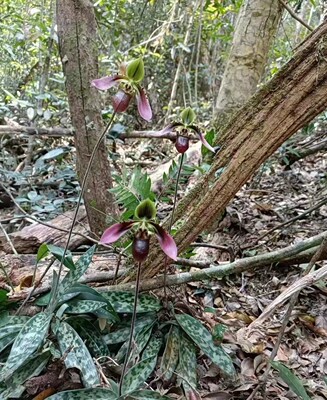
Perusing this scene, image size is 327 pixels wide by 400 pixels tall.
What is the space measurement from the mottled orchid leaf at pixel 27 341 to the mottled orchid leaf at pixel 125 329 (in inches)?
8.5

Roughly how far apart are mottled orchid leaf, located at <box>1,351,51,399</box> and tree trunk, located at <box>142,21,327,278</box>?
0.43 metres

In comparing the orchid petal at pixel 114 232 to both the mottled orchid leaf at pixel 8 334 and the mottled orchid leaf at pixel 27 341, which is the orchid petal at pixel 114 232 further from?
the mottled orchid leaf at pixel 8 334

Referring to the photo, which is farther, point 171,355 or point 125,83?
point 171,355

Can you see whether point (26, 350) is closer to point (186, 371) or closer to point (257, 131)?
point (186, 371)

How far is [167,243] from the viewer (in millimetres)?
783

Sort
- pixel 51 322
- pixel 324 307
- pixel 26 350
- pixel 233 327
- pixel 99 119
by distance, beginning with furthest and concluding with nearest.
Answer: pixel 99 119 < pixel 324 307 < pixel 233 327 < pixel 51 322 < pixel 26 350

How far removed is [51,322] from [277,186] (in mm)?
2017

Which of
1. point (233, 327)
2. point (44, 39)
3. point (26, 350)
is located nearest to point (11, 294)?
point (26, 350)

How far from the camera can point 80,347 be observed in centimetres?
112

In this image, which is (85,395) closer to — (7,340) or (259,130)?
(7,340)

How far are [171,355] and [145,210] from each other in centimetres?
63

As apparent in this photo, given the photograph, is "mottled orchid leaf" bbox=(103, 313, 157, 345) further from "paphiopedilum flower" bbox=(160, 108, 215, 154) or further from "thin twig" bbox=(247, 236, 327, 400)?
"paphiopedilum flower" bbox=(160, 108, 215, 154)

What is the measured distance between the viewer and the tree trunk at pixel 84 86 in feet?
5.66

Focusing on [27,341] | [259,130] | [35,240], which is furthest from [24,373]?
[259,130]
